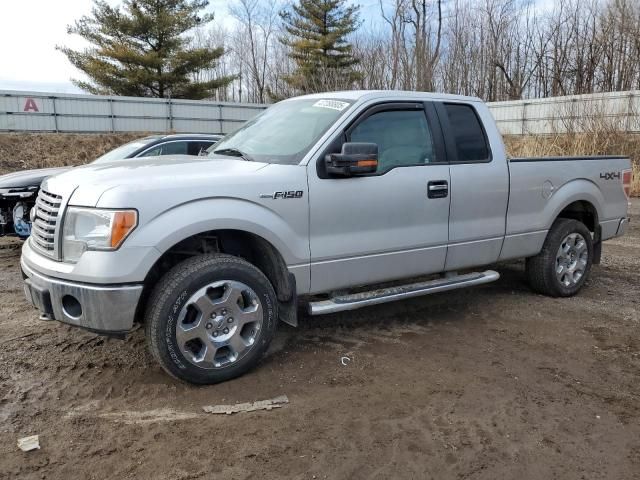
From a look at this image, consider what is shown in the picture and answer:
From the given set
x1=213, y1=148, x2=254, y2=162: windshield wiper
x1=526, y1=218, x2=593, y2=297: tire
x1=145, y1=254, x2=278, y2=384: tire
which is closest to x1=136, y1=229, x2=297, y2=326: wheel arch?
x1=145, y1=254, x2=278, y2=384: tire

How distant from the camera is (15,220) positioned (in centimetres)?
693

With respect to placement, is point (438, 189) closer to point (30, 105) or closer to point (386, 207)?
point (386, 207)

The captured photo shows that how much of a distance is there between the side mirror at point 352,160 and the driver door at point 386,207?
0.09 m

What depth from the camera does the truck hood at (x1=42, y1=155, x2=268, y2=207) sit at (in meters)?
3.30

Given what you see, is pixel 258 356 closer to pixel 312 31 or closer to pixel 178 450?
pixel 178 450

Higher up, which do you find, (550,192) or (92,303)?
(550,192)

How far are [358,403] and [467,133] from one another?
8.77ft

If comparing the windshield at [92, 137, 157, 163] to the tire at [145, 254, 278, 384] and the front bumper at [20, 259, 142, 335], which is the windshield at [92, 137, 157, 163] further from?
the tire at [145, 254, 278, 384]

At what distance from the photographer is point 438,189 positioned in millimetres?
4449

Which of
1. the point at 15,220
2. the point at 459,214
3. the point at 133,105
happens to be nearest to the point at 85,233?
the point at 459,214

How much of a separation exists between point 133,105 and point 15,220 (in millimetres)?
20481

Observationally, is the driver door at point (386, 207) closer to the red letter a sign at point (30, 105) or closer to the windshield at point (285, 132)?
the windshield at point (285, 132)

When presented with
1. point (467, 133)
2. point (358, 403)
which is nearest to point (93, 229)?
point (358, 403)

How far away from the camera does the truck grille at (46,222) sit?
346 centimetres
